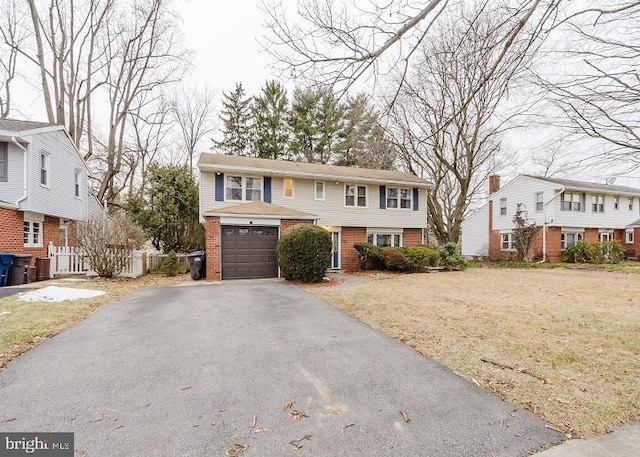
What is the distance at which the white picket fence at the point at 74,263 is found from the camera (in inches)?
484

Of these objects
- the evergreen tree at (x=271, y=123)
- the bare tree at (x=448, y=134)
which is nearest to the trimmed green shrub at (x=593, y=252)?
the bare tree at (x=448, y=134)

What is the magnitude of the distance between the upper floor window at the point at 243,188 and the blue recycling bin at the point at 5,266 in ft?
24.3

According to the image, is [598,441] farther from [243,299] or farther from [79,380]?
[243,299]

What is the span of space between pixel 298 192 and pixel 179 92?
17546mm

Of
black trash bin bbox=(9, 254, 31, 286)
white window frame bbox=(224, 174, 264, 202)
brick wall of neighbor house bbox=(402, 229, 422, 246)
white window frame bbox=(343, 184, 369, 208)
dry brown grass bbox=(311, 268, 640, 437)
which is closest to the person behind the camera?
dry brown grass bbox=(311, 268, 640, 437)

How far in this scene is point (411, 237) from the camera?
57.5 ft

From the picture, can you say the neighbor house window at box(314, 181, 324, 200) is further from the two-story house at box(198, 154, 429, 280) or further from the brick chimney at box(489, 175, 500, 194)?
the brick chimney at box(489, 175, 500, 194)

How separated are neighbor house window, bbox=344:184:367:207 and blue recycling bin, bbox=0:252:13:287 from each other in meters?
Result: 13.1

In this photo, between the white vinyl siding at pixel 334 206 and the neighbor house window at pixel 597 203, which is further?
the neighbor house window at pixel 597 203

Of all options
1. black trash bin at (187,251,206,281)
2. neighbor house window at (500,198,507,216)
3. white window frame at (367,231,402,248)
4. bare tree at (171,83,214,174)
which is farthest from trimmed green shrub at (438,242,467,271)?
bare tree at (171,83,214,174)

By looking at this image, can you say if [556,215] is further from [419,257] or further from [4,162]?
[4,162]

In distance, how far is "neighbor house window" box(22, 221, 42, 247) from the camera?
12.4 m

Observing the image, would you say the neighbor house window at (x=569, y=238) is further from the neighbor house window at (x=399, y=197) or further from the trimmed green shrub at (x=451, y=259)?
the neighbor house window at (x=399, y=197)

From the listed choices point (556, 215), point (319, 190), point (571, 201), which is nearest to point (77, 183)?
point (319, 190)
